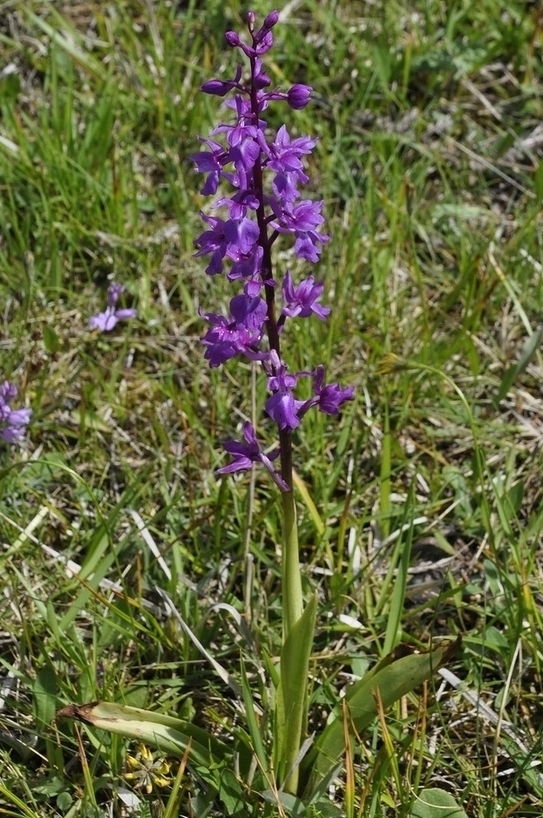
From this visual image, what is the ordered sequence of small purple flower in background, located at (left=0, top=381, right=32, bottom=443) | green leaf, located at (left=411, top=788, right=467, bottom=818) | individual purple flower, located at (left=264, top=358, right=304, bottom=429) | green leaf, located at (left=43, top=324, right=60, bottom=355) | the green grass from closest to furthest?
individual purple flower, located at (left=264, top=358, right=304, bottom=429) → green leaf, located at (left=411, top=788, right=467, bottom=818) → the green grass → small purple flower in background, located at (left=0, top=381, right=32, bottom=443) → green leaf, located at (left=43, top=324, right=60, bottom=355)

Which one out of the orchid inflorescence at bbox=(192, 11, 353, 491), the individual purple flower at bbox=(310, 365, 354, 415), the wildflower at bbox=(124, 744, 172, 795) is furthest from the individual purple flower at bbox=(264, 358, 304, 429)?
the wildflower at bbox=(124, 744, 172, 795)

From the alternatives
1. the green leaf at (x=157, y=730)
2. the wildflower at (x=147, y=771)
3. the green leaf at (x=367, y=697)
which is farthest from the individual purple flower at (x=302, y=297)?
the wildflower at (x=147, y=771)

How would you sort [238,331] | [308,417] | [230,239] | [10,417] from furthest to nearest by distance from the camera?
[308,417] < [10,417] < [238,331] < [230,239]

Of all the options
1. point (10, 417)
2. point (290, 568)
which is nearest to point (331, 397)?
point (290, 568)

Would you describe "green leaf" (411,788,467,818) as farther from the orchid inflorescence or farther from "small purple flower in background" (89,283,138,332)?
"small purple flower in background" (89,283,138,332)

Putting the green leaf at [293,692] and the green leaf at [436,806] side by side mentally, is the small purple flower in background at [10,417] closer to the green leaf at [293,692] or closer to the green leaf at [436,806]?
the green leaf at [293,692]

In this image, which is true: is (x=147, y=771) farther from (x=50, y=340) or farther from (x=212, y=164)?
(x=50, y=340)

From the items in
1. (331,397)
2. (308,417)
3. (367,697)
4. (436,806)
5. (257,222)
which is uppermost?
(257,222)
